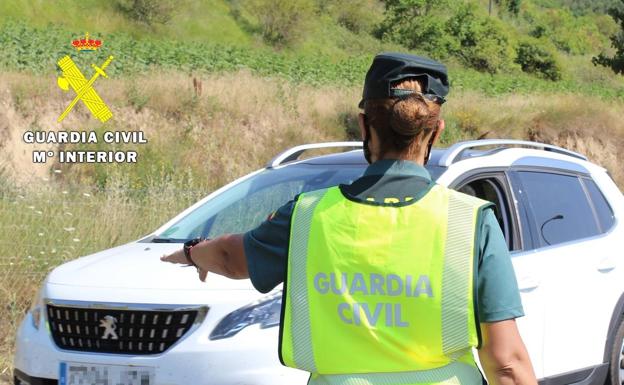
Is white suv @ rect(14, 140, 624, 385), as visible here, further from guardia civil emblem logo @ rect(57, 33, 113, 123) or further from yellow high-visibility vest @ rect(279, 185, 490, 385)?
guardia civil emblem logo @ rect(57, 33, 113, 123)

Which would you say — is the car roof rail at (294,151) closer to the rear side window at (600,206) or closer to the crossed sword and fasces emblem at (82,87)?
the rear side window at (600,206)

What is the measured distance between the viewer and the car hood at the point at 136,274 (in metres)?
4.23

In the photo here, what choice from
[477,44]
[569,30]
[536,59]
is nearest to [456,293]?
[477,44]

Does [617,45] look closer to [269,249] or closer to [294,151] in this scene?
[294,151]

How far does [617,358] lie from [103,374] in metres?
2.89

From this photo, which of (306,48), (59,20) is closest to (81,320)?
(59,20)

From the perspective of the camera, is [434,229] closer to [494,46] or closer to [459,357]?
[459,357]

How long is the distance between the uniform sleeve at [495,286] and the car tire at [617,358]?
127 inches

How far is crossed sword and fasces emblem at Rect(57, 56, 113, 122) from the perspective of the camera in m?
21.6

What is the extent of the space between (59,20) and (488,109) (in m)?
21.0

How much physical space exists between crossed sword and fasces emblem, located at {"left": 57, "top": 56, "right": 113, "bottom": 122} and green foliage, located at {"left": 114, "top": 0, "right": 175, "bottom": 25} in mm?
20673

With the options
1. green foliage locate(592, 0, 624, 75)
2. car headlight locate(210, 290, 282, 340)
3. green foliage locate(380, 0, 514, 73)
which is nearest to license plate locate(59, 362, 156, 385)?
car headlight locate(210, 290, 282, 340)

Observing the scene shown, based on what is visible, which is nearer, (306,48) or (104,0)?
(104,0)

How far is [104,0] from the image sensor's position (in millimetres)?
44594
